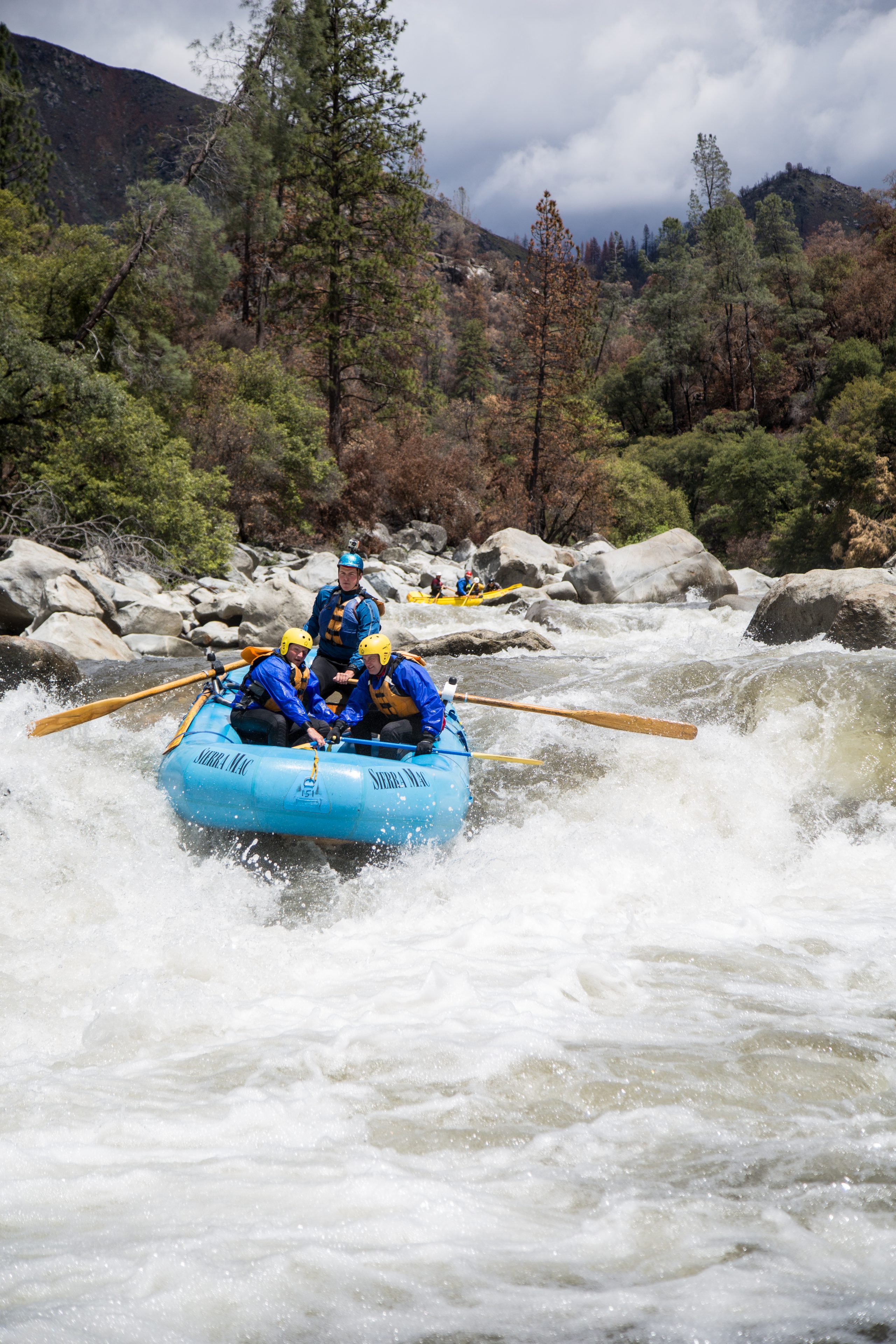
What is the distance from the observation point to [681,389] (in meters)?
37.2

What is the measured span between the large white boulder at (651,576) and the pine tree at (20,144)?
20.4 meters

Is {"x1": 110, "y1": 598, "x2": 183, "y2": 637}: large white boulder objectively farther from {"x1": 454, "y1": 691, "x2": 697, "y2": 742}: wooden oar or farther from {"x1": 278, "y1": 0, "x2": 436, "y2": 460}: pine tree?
{"x1": 278, "y1": 0, "x2": 436, "y2": 460}: pine tree

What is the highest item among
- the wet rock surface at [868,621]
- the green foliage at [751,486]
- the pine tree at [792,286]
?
the pine tree at [792,286]

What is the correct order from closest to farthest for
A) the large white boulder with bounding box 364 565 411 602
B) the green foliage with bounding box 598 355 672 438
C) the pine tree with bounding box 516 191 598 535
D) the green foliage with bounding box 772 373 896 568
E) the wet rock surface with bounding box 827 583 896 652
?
1. the wet rock surface with bounding box 827 583 896 652
2. the large white boulder with bounding box 364 565 411 602
3. the green foliage with bounding box 772 373 896 568
4. the pine tree with bounding box 516 191 598 535
5. the green foliage with bounding box 598 355 672 438

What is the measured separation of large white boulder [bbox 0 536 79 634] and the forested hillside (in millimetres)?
2910

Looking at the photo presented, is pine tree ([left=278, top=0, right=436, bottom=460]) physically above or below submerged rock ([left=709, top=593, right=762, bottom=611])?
above

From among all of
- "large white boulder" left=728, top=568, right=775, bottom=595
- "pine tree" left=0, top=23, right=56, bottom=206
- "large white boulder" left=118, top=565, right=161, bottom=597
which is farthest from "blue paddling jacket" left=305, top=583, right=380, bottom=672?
"pine tree" left=0, top=23, right=56, bottom=206

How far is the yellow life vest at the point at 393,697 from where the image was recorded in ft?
17.2

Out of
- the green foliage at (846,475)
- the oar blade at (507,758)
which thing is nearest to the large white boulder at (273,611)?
the oar blade at (507,758)

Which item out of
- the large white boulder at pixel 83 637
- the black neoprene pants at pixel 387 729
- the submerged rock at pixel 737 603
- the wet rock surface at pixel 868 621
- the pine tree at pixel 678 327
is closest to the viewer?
the black neoprene pants at pixel 387 729

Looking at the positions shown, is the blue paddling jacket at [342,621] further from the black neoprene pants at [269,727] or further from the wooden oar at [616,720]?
the black neoprene pants at [269,727]

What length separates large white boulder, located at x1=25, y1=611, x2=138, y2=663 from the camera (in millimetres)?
8508

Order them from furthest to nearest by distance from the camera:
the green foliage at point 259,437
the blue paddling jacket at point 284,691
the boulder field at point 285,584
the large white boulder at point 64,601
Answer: the green foliage at point 259,437, the boulder field at point 285,584, the large white boulder at point 64,601, the blue paddling jacket at point 284,691

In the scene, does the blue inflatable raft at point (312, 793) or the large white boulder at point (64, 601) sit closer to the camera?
the blue inflatable raft at point (312, 793)
